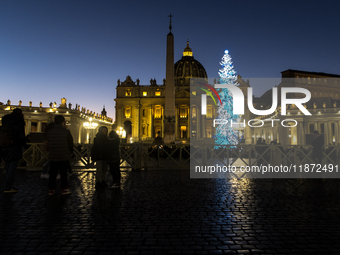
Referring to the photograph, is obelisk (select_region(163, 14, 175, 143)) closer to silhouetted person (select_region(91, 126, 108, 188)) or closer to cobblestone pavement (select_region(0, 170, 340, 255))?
silhouetted person (select_region(91, 126, 108, 188))

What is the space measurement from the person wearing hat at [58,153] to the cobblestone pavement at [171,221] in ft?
1.33

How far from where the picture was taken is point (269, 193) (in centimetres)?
686

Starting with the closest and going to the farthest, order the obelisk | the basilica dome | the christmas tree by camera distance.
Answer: the obelisk
the christmas tree
the basilica dome

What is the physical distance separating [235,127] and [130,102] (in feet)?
182

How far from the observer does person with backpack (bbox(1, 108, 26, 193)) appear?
22.1ft

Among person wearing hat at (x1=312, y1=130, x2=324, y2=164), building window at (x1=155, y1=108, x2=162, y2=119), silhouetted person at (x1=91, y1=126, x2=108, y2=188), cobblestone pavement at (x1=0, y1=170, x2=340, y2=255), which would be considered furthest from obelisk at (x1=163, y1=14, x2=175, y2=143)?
building window at (x1=155, y1=108, x2=162, y2=119)

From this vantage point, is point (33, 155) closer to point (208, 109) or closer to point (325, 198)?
point (325, 198)

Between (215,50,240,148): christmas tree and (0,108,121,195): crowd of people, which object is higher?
(215,50,240,148): christmas tree

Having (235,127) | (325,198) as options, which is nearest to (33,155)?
(325,198)

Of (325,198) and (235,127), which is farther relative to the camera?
(235,127)

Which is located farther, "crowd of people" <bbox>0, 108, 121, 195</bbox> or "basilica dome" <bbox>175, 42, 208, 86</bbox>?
"basilica dome" <bbox>175, 42, 208, 86</bbox>

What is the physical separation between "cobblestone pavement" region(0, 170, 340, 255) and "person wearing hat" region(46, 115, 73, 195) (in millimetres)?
405

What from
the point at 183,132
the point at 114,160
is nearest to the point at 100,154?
the point at 114,160

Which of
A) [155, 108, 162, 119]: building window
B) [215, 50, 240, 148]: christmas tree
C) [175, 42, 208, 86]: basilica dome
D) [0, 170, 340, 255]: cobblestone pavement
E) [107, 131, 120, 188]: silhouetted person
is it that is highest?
[175, 42, 208, 86]: basilica dome
